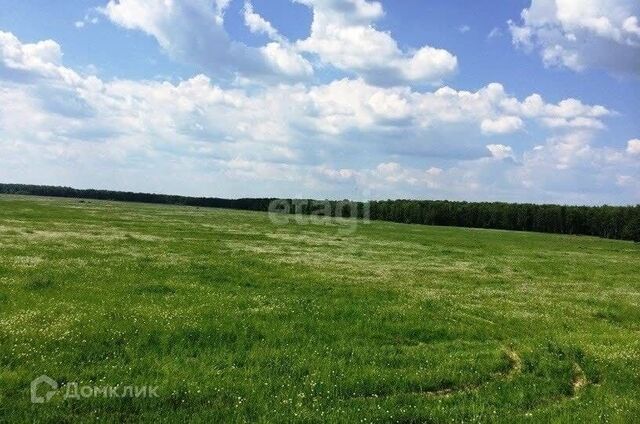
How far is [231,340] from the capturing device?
14.5 metres

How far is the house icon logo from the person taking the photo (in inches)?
386

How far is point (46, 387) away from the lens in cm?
1037

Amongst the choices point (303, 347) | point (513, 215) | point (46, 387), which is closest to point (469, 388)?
point (303, 347)

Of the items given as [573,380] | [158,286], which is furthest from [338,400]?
[158,286]

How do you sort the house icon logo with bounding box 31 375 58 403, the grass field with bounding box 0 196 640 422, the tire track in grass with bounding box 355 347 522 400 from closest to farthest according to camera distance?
the house icon logo with bounding box 31 375 58 403, the grass field with bounding box 0 196 640 422, the tire track in grass with bounding box 355 347 522 400

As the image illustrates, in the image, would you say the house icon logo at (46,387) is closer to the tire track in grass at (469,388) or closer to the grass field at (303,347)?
the grass field at (303,347)

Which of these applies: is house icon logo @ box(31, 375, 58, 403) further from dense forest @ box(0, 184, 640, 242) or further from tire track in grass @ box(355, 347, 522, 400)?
dense forest @ box(0, 184, 640, 242)

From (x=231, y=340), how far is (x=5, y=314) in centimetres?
688

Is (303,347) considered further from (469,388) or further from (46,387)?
(46,387)

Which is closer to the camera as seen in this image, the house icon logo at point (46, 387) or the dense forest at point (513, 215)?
the house icon logo at point (46, 387)

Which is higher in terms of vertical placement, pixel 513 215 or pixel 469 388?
pixel 513 215

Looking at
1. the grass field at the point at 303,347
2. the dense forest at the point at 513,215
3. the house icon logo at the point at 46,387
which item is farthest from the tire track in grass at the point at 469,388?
the dense forest at the point at 513,215

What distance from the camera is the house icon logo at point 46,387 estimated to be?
9.80 metres

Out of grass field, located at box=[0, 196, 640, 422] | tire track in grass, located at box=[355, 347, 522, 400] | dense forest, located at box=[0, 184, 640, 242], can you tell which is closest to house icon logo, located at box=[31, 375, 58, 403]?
grass field, located at box=[0, 196, 640, 422]
